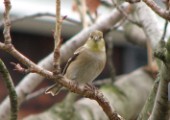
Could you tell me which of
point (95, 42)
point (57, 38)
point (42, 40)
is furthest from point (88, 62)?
point (42, 40)

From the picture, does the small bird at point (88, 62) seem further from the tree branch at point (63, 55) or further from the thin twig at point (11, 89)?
the thin twig at point (11, 89)

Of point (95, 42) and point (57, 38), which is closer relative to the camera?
point (57, 38)

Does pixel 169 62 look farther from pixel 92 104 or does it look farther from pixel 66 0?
pixel 66 0

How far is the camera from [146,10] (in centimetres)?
289

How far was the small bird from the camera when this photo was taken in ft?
8.09

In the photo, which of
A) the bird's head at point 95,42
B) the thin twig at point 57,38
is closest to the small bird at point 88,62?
the bird's head at point 95,42

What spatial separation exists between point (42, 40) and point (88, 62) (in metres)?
2.86

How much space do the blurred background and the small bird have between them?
6.00 ft

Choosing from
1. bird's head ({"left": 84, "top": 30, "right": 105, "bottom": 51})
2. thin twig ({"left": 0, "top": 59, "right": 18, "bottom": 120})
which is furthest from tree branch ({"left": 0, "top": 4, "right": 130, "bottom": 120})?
thin twig ({"left": 0, "top": 59, "right": 18, "bottom": 120})

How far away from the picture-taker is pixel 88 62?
8.25 feet

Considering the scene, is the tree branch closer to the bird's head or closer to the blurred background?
the bird's head

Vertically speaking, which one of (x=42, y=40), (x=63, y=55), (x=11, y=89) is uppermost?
(x=11, y=89)

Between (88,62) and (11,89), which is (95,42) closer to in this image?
(88,62)

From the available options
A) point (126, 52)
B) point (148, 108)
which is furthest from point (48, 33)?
point (148, 108)
